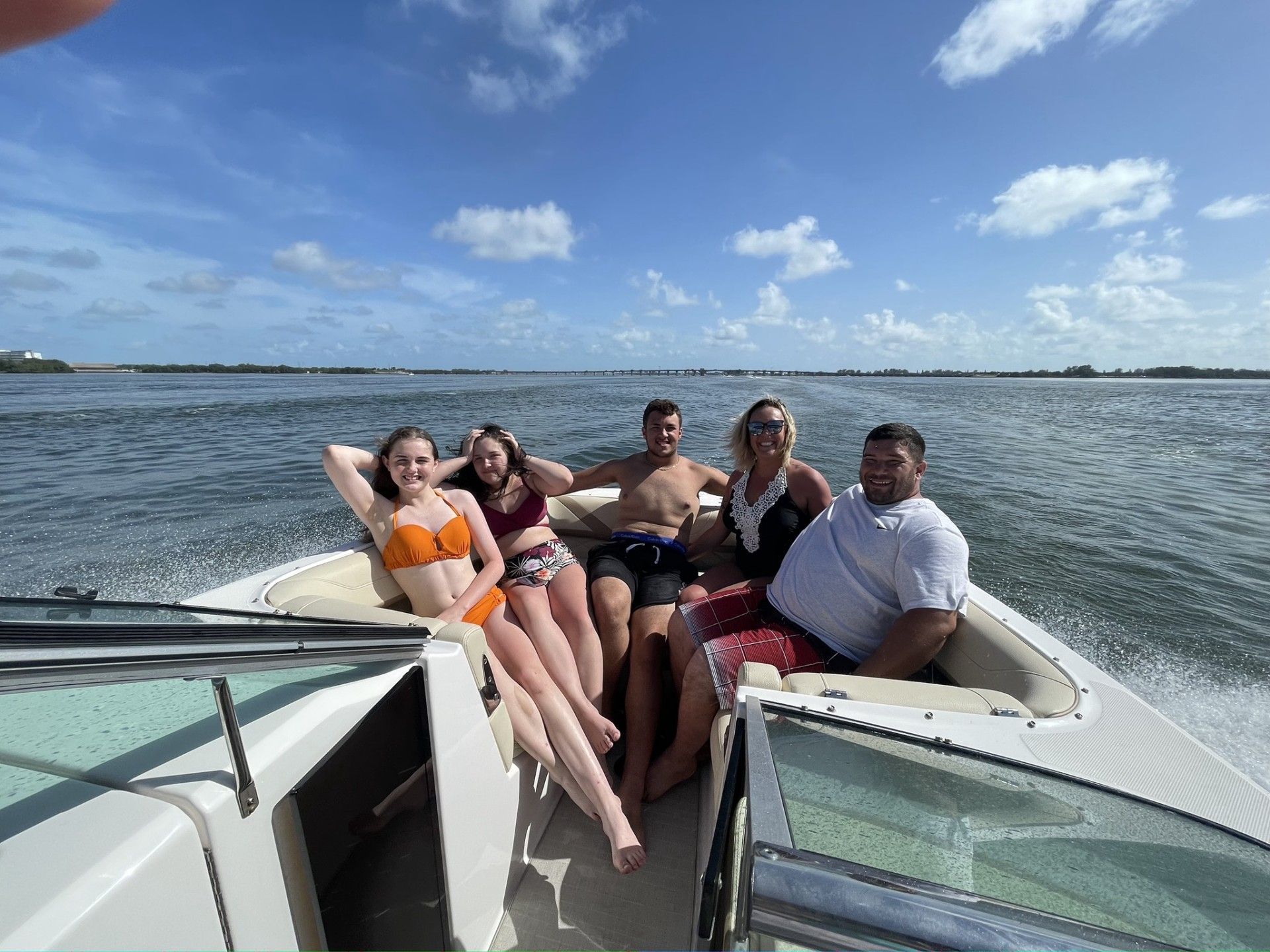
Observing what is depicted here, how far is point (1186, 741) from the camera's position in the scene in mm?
1358

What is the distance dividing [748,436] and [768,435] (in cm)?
13

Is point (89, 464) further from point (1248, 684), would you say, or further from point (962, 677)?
point (1248, 684)

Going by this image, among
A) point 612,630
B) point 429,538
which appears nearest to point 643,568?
point 612,630

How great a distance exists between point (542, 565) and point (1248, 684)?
13.9 feet

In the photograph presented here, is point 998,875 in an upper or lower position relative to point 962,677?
upper

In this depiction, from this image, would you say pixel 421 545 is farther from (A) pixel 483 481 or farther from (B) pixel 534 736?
(B) pixel 534 736

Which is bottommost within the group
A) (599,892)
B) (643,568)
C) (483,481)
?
(599,892)

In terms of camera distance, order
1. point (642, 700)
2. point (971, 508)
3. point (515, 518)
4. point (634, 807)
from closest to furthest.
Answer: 1. point (634, 807)
2. point (642, 700)
3. point (515, 518)
4. point (971, 508)

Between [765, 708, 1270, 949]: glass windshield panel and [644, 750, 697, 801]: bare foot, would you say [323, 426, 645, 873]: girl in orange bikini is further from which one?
[765, 708, 1270, 949]: glass windshield panel

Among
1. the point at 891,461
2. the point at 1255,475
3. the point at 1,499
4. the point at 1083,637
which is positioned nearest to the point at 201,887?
the point at 891,461

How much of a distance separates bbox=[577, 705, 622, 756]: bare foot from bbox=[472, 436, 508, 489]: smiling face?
1228 mm

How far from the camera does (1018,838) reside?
0.99 meters

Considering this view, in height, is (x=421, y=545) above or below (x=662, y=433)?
below

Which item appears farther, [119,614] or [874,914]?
[119,614]
